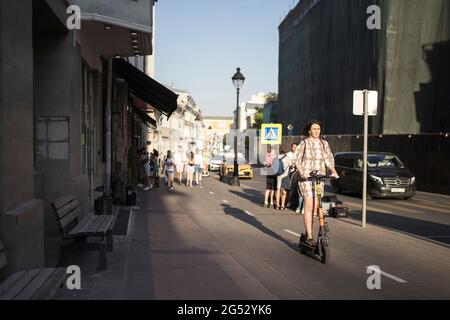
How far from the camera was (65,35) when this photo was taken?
9328 mm

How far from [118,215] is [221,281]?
22.6 ft

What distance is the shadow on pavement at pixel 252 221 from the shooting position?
9592 millimetres

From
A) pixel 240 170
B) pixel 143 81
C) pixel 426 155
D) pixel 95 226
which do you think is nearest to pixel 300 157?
pixel 95 226

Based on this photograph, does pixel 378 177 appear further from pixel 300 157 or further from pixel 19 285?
pixel 19 285

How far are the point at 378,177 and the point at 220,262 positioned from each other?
43.6ft

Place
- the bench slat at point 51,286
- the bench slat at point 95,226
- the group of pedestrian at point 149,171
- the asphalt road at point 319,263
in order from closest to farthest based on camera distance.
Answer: the bench slat at point 51,286
the asphalt road at point 319,263
the bench slat at point 95,226
the group of pedestrian at point 149,171

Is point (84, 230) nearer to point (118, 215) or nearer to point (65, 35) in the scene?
point (65, 35)

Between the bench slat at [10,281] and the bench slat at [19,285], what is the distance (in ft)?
0.08

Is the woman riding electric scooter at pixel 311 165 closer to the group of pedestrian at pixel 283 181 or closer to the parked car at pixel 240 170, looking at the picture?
the group of pedestrian at pixel 283 181

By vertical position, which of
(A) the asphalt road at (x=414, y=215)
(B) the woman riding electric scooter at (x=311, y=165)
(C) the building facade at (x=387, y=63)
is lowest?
(A) the asphalt road at (x=414, y=215)

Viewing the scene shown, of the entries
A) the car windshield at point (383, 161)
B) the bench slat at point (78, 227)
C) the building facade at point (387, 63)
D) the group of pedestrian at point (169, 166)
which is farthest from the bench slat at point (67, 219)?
the building facade at point (387, 63)

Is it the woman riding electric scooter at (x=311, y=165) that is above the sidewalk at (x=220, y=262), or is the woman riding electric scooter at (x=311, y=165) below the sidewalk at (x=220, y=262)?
above

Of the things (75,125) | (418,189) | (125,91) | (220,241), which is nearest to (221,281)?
(220,241)

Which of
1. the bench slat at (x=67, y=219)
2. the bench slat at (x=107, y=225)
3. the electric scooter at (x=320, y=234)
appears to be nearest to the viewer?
the bench slat at (x=67, y=219)
